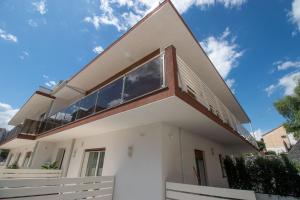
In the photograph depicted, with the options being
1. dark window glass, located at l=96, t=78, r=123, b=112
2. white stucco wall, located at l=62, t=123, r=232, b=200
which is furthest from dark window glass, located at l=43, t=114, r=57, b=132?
dark window glass, located at l=96, t=78, r=123, b=112

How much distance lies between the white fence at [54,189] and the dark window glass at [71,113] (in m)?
3.49

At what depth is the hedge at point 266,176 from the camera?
8117 millimetres

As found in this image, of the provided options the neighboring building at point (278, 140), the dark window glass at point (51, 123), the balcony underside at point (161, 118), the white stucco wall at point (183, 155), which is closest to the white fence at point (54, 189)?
the balcony underside at point (161, 118)

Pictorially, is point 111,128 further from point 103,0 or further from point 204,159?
point 103,0

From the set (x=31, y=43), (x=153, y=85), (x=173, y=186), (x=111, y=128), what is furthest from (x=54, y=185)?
(x=31, y=43)

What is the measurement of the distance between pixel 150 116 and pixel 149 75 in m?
1.38

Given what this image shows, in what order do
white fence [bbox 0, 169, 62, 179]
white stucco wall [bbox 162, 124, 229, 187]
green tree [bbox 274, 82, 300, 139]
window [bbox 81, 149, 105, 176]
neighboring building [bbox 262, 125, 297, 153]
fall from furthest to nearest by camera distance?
1. neighboring building [bbox 262, 125, 297, 153]
2. green tree [bbox 274, 82, 300, 139]
3. white fence [bbox 0, 169, 62, 179]
4. window [bbox 81, 149, 105, 176]
5. white stucco wall [bbox 162, 124, 229, 187]

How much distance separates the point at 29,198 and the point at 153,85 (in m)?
4.57

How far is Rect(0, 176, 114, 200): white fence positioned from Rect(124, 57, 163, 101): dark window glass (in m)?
3.11

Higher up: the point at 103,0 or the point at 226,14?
the point at 226,14

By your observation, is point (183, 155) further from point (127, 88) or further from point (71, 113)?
point (71, 113)

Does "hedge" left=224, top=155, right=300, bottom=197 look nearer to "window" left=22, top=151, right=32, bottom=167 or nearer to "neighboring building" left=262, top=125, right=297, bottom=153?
"window" left=22, top=151, right=32, bottom=167

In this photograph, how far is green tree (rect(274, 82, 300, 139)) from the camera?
27.2m

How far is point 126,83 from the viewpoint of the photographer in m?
5.16
